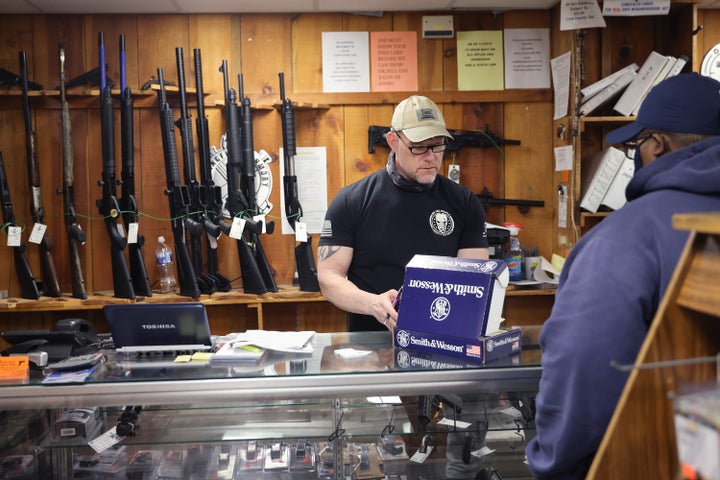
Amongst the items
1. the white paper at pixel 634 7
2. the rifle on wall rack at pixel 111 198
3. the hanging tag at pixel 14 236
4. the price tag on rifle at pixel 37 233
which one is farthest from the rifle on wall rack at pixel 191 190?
the white paper at pixel 634 7

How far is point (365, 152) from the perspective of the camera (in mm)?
3814

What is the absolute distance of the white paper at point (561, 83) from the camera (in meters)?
3.61

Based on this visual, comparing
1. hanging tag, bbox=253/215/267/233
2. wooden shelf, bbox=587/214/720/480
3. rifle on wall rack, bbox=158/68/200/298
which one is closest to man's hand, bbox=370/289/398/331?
wooden shelf, bbox=587/214/720/480

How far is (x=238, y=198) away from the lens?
11.6 ft

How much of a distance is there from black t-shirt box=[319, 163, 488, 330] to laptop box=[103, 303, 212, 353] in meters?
0.84

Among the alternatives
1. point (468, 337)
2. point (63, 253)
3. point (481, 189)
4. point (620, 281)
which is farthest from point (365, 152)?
point (620, 281)

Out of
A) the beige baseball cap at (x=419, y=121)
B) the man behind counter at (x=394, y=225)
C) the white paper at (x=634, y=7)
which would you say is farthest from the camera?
the white paper at (x=634, y=7)

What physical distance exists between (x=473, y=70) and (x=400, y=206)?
1.65m

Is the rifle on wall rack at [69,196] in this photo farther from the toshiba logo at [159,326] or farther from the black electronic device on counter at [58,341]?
the toshiba logo at [159,326]

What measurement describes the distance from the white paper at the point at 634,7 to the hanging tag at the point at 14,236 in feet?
10.6

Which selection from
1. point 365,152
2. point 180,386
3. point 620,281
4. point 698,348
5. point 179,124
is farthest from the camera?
point 365,152

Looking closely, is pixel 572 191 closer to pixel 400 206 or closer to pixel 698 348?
pixel 400 206

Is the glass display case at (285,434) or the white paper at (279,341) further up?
the white paper at (279,341)

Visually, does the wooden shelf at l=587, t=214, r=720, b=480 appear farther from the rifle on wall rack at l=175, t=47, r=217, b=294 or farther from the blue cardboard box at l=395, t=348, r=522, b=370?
the rifle on wall rack at l=175, t=47, r=217, b=294
